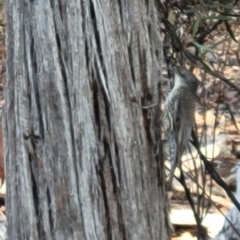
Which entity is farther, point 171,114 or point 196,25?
point 196,25

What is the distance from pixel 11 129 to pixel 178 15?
130 cm

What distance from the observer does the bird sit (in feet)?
13.8

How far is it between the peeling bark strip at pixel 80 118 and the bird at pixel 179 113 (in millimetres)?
357

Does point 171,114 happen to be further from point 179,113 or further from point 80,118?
point 80,118

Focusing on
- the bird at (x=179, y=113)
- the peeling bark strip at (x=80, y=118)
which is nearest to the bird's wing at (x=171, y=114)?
the bird at (x=179, y=113)

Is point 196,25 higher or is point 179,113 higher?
point 196,25

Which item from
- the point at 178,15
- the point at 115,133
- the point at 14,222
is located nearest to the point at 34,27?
the point at 115,133

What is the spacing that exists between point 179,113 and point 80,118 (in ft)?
2.34

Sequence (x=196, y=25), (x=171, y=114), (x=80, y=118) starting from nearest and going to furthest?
(x=80, y=118) < (x=171, y=114) < (x=196, y=25)

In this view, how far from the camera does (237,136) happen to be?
7488 mm

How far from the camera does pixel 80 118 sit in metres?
3.66

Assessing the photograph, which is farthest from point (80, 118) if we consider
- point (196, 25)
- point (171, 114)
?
point (196, 25)

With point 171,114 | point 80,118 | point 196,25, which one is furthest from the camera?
point 196,25

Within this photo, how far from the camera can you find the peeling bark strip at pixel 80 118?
3.64 meters
